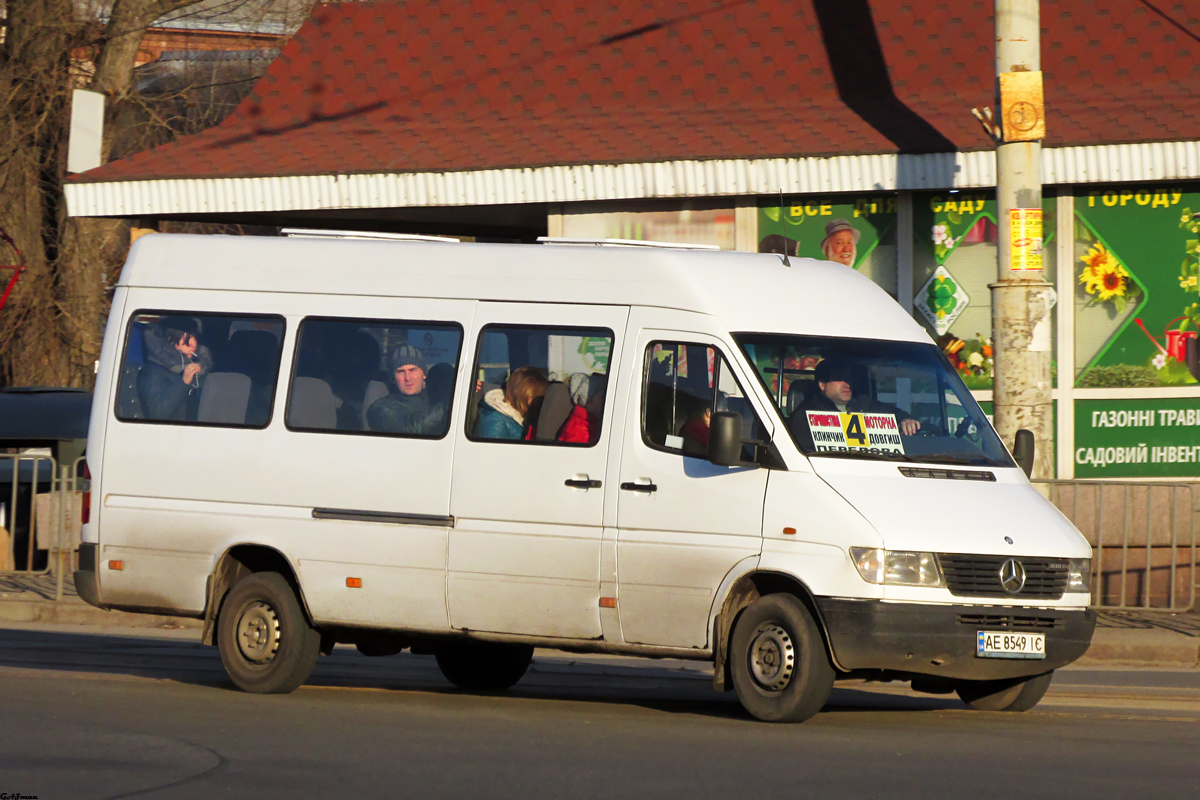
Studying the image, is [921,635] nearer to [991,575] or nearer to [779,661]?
[991,575]

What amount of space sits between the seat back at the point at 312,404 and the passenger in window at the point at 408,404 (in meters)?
0.24

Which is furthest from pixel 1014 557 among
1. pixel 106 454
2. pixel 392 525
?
pixel 106 454

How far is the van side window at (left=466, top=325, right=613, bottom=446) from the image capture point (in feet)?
28.5

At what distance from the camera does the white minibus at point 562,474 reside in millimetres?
7984

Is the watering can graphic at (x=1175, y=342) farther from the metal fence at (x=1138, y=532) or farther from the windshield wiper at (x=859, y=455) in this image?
the windshield wiper at (x=859, y=455)

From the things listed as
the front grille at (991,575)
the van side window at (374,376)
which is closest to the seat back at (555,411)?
the van side window at (374,376)

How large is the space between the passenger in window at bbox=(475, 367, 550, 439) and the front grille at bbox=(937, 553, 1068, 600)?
2223mm

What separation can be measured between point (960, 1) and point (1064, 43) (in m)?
1.07

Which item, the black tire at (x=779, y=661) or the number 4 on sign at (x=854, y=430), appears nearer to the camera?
the black tire at (x=779, y=661)

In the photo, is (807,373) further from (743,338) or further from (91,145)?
(91,145)

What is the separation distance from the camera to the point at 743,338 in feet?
27.8

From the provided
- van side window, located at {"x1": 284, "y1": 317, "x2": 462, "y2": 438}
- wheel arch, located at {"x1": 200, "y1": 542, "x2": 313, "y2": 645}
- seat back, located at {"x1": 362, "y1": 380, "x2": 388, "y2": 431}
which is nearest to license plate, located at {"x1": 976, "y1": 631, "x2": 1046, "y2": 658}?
van side window, located at {"x1": 284, "y1": 317, "x2": 462, "y2": 438}

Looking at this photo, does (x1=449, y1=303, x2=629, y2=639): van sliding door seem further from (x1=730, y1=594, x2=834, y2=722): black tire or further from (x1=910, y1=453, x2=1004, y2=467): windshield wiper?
(x1=910, y1=453, x2=1004, y2=467): windshield wiper

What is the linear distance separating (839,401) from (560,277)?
1563 mm
